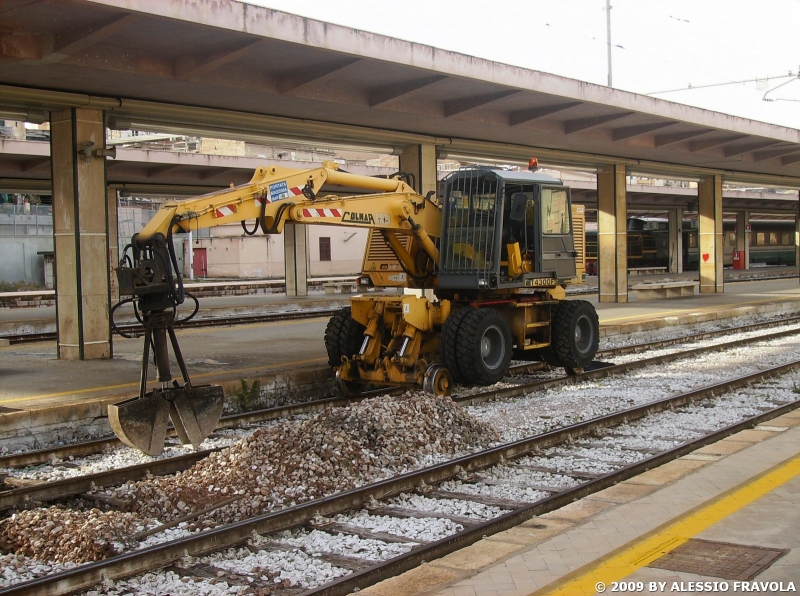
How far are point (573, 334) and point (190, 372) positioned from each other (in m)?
6.05

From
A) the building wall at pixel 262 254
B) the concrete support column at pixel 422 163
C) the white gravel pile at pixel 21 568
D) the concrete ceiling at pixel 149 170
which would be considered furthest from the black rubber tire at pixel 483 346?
the building wall at pixel 262 254

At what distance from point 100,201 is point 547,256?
311 inches

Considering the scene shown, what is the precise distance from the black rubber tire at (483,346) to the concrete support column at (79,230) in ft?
23.1

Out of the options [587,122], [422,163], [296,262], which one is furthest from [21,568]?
[296,262]

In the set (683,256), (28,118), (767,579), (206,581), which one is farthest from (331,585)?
(683,256)

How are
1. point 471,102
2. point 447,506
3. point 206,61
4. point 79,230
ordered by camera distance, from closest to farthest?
point 447,506, point 206,61, point 79,230, point 471,102

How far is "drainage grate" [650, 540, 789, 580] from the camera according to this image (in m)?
4.55

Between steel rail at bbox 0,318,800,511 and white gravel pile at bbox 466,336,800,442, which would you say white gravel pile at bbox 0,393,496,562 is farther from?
white gravel pile at bbox 466,336,800,442

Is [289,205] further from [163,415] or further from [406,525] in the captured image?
[406,525]

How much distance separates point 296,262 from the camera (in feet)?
115

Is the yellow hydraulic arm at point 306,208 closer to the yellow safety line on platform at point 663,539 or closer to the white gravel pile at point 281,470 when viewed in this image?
the white gravel pile at point 281,470

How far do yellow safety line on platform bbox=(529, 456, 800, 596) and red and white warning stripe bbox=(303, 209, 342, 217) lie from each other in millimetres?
5637

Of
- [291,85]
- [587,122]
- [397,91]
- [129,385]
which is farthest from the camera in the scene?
[587,122]

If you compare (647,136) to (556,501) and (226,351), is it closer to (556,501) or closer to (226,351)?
(226,351)
